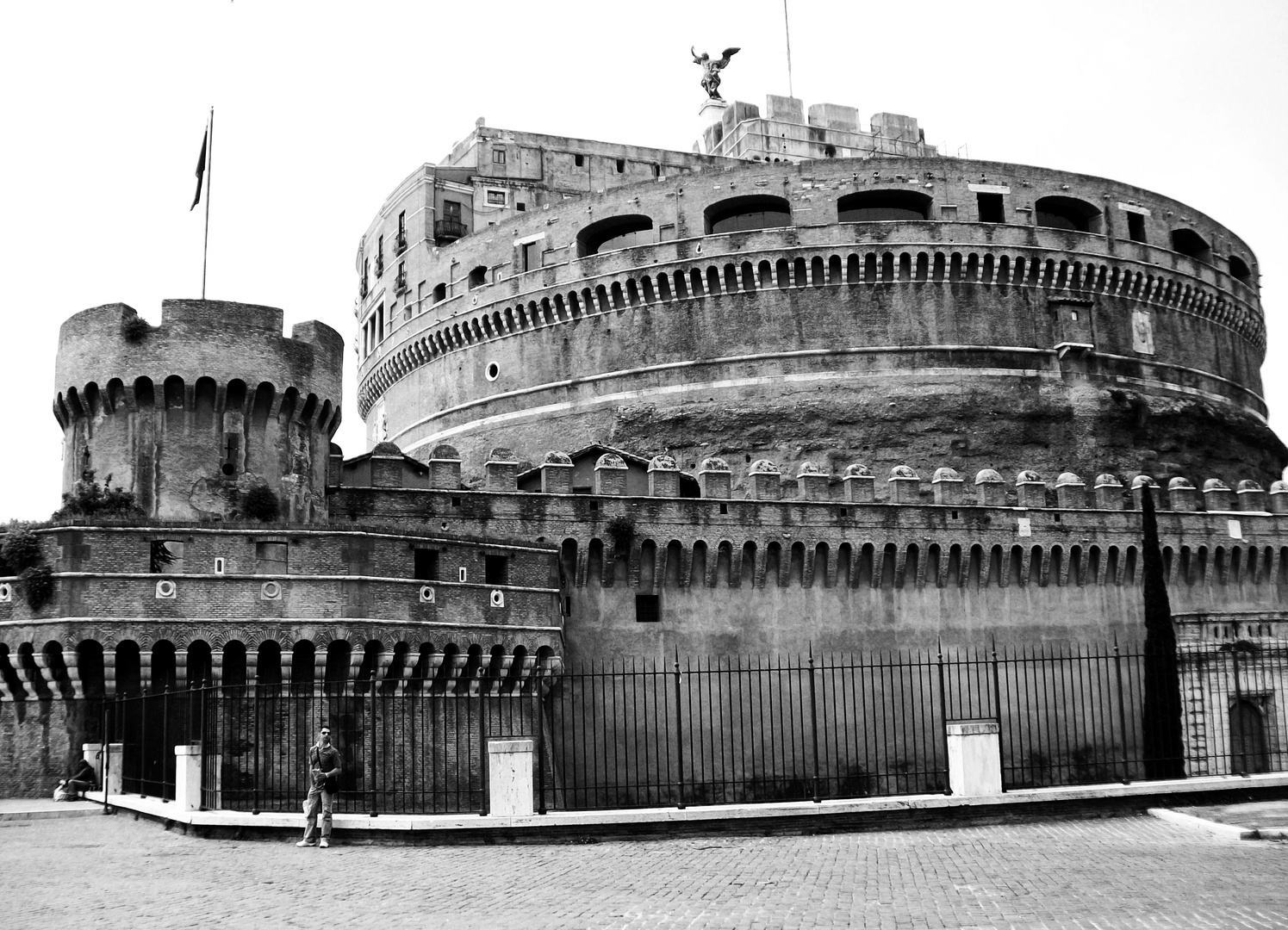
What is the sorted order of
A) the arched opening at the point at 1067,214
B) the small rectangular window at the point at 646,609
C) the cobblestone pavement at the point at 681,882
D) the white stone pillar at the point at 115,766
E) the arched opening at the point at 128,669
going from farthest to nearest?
the arched opening at the point at 1067,214 < the small rectangular window at the point at 646,609 < the arched opening at the point at 128,669 < the white stone pillar at the point at 115,766 < the cobblestone pavement at the point at 681,882

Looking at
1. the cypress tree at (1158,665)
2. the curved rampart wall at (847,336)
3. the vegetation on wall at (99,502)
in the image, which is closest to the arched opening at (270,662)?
the vegetation on wall at (99,502)

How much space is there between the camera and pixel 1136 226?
5044cm

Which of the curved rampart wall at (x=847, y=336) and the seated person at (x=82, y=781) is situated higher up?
the curved rampart wall at (x=847, y=336)

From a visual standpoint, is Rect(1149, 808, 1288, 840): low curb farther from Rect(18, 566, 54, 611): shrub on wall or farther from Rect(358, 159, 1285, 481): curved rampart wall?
Rect(358, 159, 1285, 481): curved rampart wall

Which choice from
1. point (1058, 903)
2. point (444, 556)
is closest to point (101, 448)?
point (444, 556)

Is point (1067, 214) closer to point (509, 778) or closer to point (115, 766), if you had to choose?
point (509, 778)

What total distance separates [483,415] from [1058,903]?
38185 millimetres

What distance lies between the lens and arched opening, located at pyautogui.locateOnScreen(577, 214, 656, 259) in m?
48.0

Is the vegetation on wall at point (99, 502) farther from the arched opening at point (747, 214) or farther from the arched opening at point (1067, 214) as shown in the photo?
the arched opening at point (1067, 214)

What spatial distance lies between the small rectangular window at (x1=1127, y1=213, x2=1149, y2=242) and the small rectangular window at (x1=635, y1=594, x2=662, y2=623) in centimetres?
2668

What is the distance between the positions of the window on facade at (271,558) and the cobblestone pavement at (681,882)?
6.93 meters

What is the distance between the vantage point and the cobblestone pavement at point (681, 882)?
11633 millimetres

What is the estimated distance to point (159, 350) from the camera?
86.3 ft

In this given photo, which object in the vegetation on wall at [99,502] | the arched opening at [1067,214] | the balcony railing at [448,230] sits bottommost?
the vegetation on wall at [99,502]
